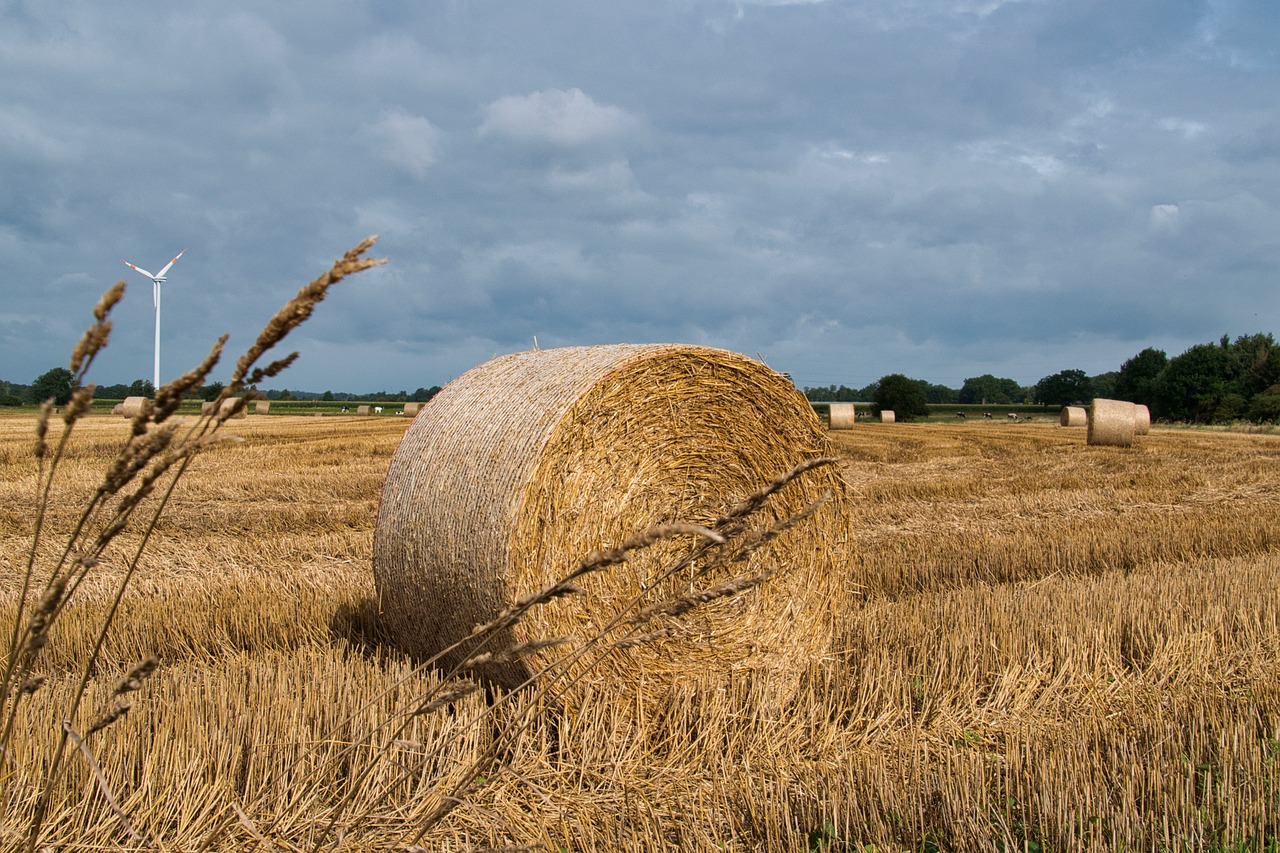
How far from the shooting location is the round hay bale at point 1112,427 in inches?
817

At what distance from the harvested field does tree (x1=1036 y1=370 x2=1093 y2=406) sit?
7147 centimetres

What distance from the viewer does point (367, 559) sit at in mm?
7969

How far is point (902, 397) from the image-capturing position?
49.0 m

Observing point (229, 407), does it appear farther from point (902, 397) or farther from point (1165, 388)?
point (1165, 388)

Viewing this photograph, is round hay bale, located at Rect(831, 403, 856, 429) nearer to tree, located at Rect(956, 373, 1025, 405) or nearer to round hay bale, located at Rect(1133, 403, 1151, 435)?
round hay bale, located at Rect(1133, 403, 1151, 435)

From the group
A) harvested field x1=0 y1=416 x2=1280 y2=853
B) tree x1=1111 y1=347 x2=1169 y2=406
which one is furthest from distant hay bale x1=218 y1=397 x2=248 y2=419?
tree x1=1111 y1=347 x2=1169 y2=406

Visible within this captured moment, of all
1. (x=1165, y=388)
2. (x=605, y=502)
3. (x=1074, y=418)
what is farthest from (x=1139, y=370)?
(x=605, y=502)

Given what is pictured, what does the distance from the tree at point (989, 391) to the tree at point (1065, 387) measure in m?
7.15

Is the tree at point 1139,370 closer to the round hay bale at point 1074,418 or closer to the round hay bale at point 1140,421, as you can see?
the round hay bale at point 1074,418

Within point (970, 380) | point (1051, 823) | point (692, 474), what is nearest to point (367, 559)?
point (692, 474)

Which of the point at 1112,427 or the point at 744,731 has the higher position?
the point at 1112,427

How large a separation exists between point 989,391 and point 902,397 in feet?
133

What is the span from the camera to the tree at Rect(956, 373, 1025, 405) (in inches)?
3329

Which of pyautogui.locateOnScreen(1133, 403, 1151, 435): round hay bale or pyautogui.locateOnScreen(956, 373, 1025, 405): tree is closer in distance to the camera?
pyautogui.locateOnScreen(1133, 403, 1151, 435): round hay bale
